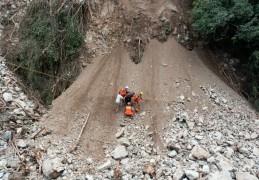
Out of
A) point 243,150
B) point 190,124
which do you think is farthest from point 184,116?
point 243,150

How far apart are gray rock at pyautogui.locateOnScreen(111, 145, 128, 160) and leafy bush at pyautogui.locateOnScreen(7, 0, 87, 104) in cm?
357

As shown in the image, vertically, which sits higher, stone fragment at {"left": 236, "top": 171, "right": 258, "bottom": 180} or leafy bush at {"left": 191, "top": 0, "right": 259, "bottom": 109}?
leafy bush at {"left": 191, "top": 0, "right": 259, "bottom": 109}

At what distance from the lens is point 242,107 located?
11.3 meters

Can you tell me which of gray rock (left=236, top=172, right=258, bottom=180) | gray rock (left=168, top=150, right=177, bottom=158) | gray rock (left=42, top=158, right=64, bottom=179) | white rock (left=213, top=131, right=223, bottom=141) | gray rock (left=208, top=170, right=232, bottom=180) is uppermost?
white rock (left=213, top=131, right=223, bottom=141)

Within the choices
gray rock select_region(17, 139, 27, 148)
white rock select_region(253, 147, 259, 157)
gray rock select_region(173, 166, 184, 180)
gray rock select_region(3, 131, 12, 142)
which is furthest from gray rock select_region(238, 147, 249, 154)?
gray rock select_region(3, 131, 12, 142)

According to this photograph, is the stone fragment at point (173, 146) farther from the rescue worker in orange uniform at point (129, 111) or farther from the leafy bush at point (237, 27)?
the leafy bush at point (237, 27)

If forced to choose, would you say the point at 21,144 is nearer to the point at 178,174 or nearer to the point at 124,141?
the point at 124,141

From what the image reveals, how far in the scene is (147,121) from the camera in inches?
416

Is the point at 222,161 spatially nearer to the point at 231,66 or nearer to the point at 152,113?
the point at 152,113

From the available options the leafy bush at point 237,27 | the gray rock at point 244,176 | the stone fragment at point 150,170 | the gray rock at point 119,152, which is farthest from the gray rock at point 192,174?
the leafy bush at point 237,27

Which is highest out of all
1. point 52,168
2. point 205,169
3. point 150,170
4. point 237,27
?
point 237,27

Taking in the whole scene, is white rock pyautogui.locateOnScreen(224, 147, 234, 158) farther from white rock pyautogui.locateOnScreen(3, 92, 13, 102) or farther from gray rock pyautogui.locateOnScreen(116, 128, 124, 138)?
white rock pyautogui.locateOnScreen(3, 92, 13, 102)

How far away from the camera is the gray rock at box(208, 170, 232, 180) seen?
28.2 feet

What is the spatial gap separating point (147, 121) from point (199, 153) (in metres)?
2.14
